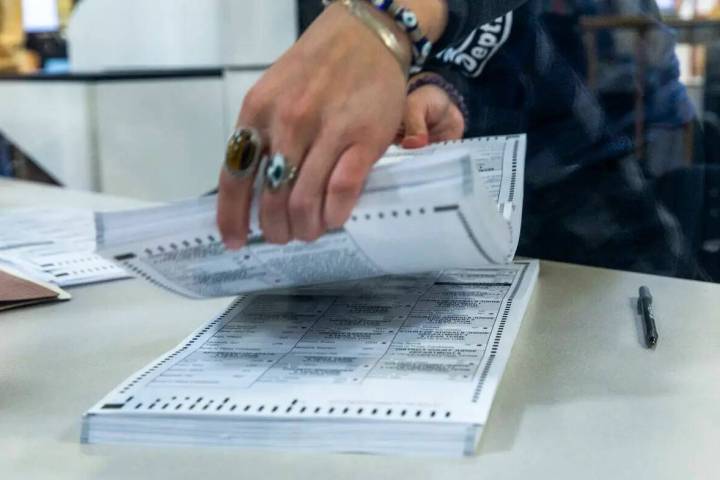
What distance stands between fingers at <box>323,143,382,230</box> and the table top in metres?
0.12

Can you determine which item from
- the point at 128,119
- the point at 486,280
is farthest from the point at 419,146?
the point at 128,119

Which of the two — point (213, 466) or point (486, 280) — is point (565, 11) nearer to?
point (486, 280)

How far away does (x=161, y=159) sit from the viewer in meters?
2.08

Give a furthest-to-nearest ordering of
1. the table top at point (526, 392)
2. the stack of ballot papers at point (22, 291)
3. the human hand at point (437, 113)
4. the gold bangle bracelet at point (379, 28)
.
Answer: the human hand at point (437, 113), the stack of ballot papers at point (22, 291), the gold bangle bracelet at point (379, 28), the table top at point (526, 392)

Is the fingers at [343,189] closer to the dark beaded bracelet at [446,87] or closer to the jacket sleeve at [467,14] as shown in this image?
the jacket sleeve at [467,14]

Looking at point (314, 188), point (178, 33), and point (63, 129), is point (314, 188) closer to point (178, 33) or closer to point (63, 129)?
point (63, 129)

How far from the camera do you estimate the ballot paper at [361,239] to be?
0.39 m

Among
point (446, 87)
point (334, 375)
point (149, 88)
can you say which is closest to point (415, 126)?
point (446, 87)

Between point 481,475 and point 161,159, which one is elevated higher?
point 481,475

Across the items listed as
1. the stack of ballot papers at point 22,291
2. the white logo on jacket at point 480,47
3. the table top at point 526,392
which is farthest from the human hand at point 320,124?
the white logo on jacket at point 480,47

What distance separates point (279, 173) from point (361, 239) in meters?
0.05

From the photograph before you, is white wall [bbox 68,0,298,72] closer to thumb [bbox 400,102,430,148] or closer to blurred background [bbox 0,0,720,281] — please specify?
blurred background [bbox 0,0,720,281]

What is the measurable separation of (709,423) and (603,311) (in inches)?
6.9

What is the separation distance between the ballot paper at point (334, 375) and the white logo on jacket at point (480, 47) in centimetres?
38
